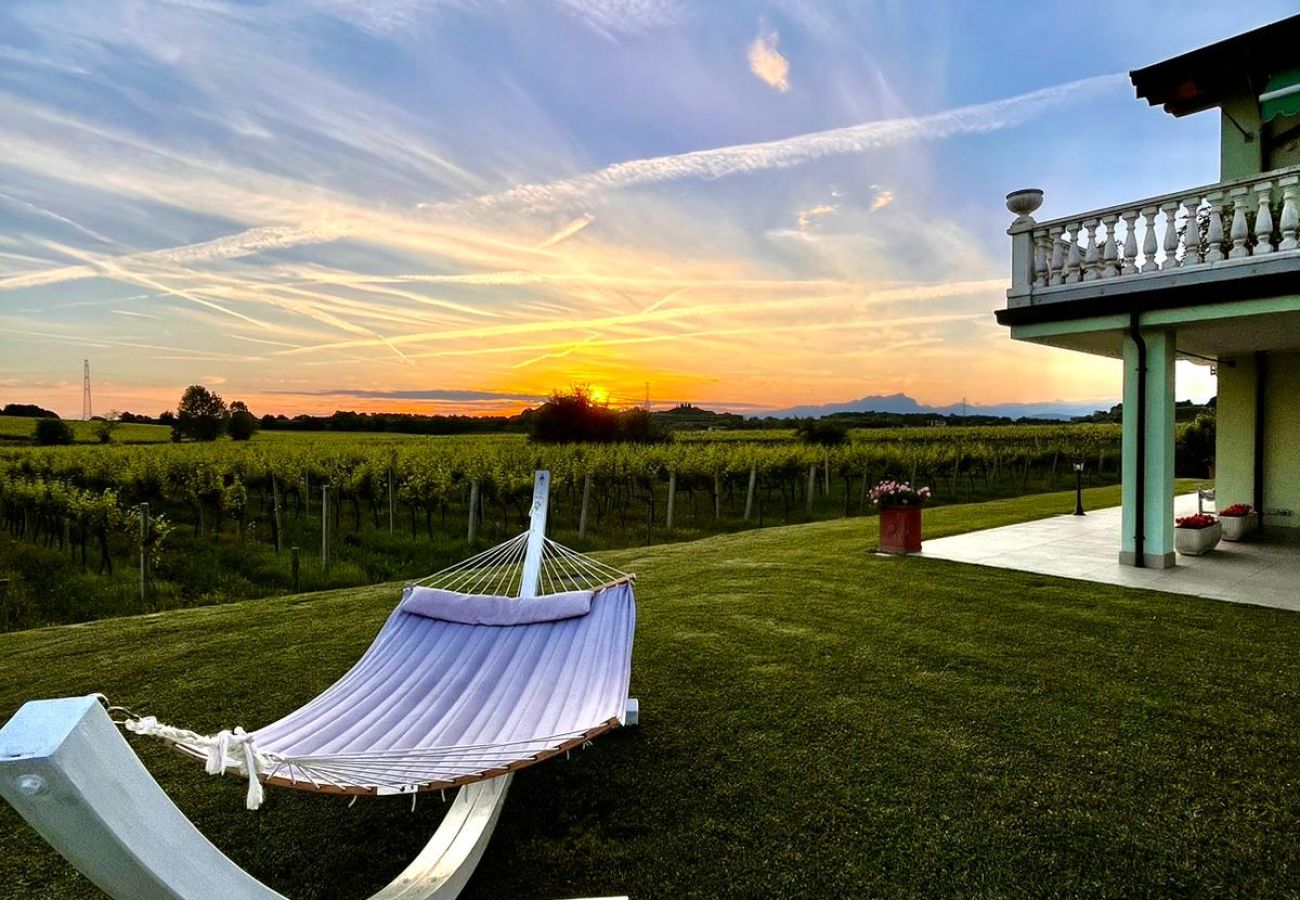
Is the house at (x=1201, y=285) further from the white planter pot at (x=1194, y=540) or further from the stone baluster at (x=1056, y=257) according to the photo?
the white planter pot at (x=1194, y=540)

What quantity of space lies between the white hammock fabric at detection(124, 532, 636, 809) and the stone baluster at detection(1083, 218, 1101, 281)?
5.82 meters

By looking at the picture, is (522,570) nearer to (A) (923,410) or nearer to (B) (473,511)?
(B) (473,511)

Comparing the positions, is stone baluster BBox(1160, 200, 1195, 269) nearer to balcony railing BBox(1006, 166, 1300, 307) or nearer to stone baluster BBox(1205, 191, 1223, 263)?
balcony railing BBox(1006, 166, 1300, 307)

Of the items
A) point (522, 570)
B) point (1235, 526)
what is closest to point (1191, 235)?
point (1235, 526)

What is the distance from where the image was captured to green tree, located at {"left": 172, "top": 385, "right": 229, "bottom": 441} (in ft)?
118

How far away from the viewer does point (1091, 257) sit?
6441 mm

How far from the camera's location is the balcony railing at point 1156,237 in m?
5.55

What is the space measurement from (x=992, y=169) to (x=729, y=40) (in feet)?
14.9

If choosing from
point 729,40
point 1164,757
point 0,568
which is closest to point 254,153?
point 729,40

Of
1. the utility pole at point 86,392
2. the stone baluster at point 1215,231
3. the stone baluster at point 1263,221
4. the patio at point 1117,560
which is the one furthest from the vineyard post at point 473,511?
the utility pole at point 86,392

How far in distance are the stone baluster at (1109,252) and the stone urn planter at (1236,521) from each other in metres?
3.58

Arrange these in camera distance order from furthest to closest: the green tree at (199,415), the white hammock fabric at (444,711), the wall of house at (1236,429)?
the green tree at (199,415), the wall of house at (1236,429), the white hammock fabric at (444,711)

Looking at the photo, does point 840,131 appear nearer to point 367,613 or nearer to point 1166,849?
point 367,613

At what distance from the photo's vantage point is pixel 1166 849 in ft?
7.50
